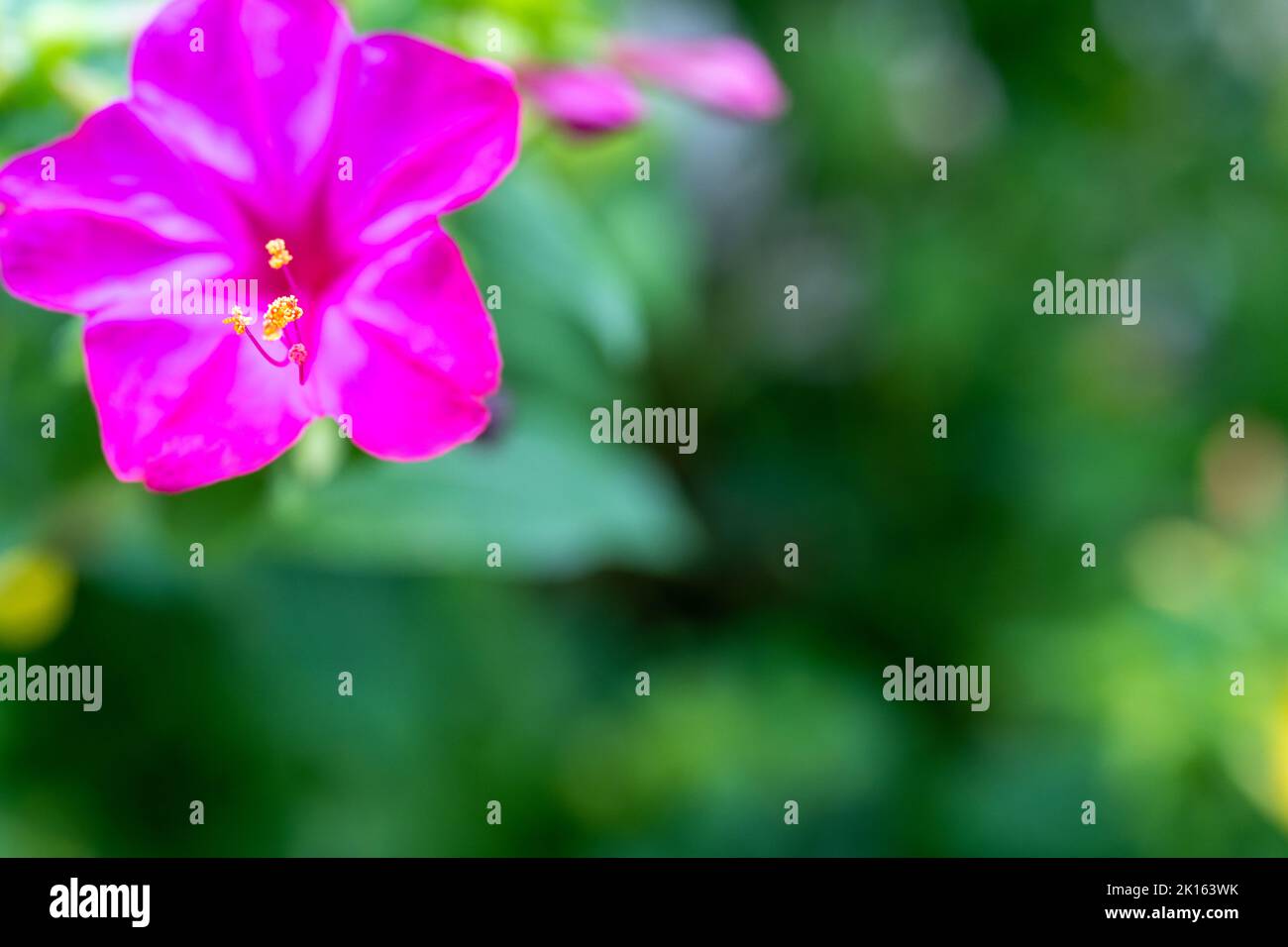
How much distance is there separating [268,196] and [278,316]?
0.08 meters

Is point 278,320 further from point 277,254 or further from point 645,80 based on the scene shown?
point 645,80

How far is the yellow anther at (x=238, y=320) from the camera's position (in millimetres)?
894

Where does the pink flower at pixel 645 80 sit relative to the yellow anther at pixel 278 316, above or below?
above

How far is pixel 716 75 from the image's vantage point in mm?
1215

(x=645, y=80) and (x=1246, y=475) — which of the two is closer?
(x=645, y=80)

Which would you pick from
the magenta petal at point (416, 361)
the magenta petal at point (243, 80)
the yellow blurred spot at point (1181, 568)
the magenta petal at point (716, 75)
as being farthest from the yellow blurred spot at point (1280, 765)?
Answer: the magenta petal at point (243, 80)

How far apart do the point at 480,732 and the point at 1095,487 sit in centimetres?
113

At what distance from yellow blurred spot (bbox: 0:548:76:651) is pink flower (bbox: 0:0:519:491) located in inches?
24.7

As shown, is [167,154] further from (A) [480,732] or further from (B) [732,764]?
(B) [732,764]

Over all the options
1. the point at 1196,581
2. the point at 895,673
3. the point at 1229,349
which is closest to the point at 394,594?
the point at 895,673

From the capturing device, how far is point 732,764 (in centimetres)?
232

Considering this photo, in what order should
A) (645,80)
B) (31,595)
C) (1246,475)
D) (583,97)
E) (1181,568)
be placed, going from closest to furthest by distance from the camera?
(583,97) < (645,80) < (31,595) < (1181,568) < (1246,475)

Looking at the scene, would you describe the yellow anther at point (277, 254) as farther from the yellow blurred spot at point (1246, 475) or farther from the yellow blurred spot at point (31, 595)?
the yellow blurred spot at point (1246, 475)

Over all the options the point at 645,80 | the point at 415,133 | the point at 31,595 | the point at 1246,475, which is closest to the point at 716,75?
the point at 645,80
